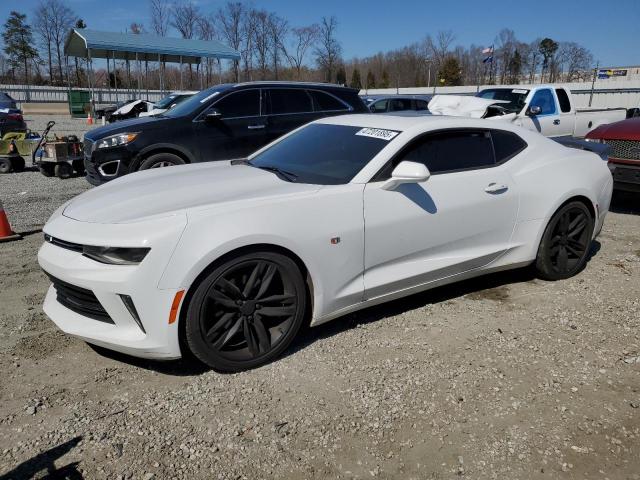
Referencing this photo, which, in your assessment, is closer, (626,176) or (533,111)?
(626,176)

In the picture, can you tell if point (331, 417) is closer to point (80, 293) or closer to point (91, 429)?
point (91, 429)

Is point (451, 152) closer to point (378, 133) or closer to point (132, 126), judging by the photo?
point (378, 133)

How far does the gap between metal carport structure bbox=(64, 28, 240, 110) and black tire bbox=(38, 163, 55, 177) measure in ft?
54.9

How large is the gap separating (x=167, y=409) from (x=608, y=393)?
2541mm

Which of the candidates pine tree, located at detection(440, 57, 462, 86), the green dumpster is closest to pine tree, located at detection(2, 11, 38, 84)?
the green dumpster

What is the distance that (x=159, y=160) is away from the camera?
7.09 metres

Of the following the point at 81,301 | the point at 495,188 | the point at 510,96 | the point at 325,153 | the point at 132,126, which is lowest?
the point at 81,301

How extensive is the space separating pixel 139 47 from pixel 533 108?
21.4 metres

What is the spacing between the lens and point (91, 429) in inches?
102

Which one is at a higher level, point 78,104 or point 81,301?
point 78,104

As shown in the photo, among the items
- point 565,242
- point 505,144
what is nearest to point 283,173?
point 505,144

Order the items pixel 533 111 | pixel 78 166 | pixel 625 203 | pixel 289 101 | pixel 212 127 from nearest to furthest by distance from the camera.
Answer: pixel 212 127, pixel 289 101, pixel 625 203, pixel 78 166, pixel 533 111

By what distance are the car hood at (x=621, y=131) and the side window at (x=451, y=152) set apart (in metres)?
4.03

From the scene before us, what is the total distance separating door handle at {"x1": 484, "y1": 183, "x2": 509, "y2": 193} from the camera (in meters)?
3.95
